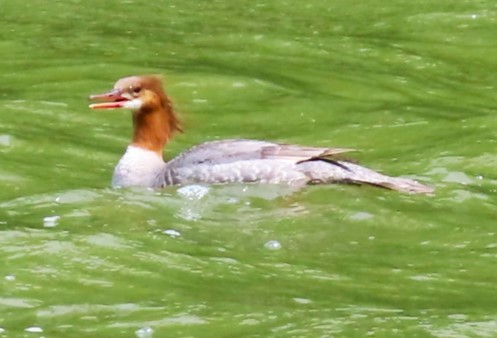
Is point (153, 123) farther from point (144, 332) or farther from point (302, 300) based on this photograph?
point (144, 332)

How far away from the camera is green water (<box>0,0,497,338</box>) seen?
827 centimetres

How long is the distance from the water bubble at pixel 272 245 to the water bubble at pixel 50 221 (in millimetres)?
1265

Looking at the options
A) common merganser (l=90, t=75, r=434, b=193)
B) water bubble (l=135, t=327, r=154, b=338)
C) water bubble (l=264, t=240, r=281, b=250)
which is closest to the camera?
water bubble (l=135, t=327, r=154, b=338)

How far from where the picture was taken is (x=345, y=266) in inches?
360

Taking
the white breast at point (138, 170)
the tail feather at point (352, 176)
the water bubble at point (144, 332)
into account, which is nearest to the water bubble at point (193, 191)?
the white breast at point (138, 170)

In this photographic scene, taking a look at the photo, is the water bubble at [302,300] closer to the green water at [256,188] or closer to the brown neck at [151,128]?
the green water at [256,188]

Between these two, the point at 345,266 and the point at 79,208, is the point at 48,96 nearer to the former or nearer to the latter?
the point at 79,208

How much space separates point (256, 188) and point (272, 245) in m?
1.34

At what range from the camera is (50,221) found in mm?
9836

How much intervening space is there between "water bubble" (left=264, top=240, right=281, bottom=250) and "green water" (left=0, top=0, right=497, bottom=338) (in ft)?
0.11

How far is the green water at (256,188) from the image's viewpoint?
8.27m

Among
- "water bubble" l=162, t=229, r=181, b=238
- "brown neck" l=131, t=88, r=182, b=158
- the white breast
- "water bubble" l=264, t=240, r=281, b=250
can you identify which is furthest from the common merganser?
"water bubble" l=264, t=240, r=281, b=250

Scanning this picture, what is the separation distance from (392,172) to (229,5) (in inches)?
232

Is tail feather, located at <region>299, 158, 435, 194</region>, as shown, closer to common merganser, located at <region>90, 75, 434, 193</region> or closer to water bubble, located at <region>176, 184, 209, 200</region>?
common merganser, located at <region>90, 75, 434, 193</region>
